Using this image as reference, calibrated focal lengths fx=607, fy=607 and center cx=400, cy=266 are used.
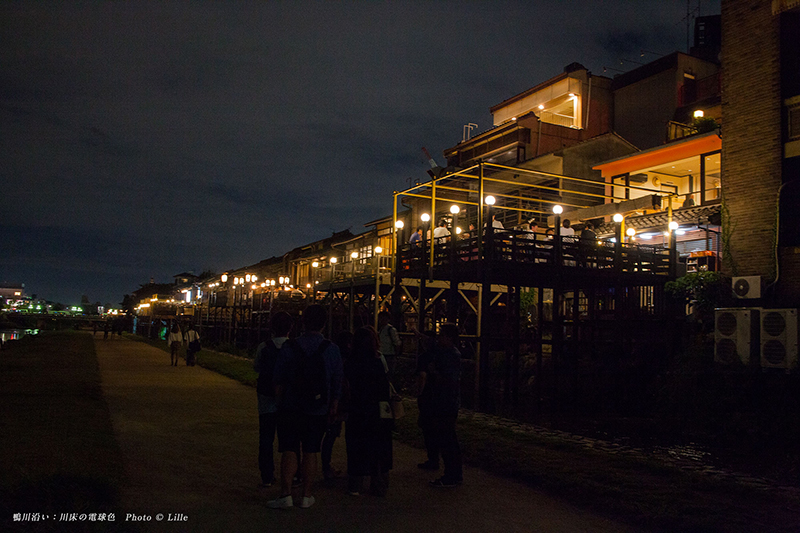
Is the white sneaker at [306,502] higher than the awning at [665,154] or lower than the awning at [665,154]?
lower

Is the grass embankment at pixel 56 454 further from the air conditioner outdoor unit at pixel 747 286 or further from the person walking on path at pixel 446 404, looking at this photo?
the air conditioner outdoor unit at pixel 747 286

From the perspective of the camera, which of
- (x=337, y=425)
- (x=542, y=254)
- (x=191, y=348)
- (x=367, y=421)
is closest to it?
(x=367, y=421)

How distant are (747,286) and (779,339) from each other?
2.00 m

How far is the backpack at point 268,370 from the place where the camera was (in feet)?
19.4

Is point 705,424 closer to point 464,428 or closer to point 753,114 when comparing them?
point 464,428

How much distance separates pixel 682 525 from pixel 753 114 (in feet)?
44.2

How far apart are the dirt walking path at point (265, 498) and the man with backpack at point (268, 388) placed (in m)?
0.27

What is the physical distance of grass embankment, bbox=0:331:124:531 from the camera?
4875 mm

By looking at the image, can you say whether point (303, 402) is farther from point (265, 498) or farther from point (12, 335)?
point (12, 335)

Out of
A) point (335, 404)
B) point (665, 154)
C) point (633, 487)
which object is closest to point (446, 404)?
point (335, 404)

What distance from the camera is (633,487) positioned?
6.55 meters

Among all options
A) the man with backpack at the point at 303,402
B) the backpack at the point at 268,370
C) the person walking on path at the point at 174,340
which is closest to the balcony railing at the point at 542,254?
the person walking on path at the point at 174,340

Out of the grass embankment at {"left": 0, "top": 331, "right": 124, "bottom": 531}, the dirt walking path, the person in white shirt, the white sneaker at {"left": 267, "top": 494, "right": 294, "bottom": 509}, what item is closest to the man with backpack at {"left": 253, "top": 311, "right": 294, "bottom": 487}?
the dirt walking path

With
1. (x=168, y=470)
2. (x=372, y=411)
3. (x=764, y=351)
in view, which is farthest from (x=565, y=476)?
(x=764, y=351)
